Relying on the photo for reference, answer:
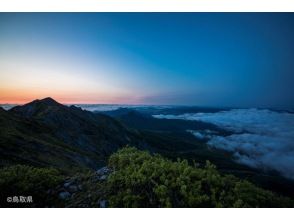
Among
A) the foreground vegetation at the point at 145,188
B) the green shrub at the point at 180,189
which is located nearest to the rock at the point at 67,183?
the foreground vegetation at the point at 145,188

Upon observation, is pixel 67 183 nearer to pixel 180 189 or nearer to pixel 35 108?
pixel 180 189

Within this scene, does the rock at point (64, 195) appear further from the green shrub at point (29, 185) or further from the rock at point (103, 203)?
the rock at point (103, 203)

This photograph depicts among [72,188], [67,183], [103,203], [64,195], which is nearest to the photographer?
[103,203]

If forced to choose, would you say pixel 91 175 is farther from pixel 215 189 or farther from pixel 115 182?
pixel 215 189

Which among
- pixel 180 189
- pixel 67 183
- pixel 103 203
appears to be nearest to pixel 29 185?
pixel 67 183

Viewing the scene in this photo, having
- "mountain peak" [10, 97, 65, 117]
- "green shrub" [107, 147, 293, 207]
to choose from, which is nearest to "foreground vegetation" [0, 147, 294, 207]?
"green shrub" [107, 147, 293, 207]
